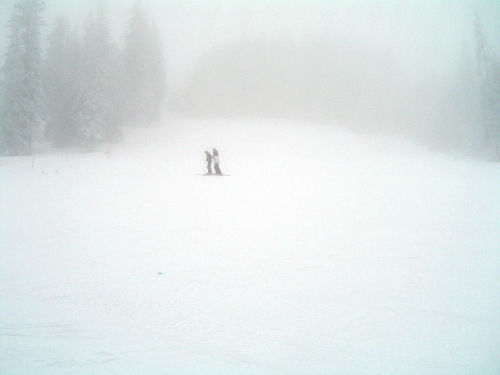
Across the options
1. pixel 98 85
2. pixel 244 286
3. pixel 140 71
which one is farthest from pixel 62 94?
pixel 244 286

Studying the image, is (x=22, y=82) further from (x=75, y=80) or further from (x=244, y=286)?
(x=244, y=286)

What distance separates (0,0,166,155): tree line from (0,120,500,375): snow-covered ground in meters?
20.4

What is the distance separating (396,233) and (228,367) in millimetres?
5639

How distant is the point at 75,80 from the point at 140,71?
8.79 metres

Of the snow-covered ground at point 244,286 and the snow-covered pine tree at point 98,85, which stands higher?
the snow-covered pine tree at point 98,85

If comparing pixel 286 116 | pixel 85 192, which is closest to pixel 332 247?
pixel 85 192

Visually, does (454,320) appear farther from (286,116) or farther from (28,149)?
(286,116)

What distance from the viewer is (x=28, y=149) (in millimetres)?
26031

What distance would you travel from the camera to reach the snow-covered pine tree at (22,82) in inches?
1003

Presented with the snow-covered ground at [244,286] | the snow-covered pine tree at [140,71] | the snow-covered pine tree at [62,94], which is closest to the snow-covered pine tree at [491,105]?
the snow-covered ground at [244,286]

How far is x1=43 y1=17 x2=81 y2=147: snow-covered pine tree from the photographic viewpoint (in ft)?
98.4

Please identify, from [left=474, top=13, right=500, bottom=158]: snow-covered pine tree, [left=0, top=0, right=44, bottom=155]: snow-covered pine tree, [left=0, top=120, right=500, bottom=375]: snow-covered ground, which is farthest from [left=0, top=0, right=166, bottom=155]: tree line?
[left=474, top=13, right=500, bottom=158]: snow-covered pine tree

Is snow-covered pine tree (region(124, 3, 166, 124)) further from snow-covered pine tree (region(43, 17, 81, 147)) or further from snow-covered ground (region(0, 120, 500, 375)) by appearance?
snow-covered ground (region(0, 120, 500, 375))

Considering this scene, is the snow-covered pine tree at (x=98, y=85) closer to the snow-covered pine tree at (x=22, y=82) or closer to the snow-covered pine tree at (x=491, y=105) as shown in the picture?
the snow-covered pine tree at (x=22, y=82)
